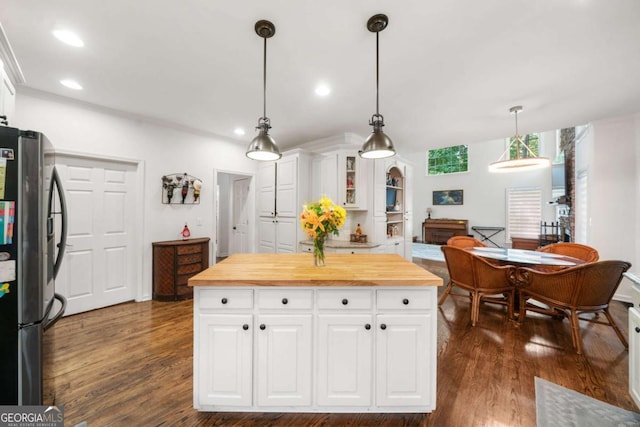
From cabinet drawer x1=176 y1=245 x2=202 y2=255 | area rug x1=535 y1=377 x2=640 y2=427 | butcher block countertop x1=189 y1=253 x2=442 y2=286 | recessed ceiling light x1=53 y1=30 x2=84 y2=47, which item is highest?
recessed ceiling light x1=53 y1=30 x2=84 y2=47

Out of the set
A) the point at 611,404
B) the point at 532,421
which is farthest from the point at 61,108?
the point at 611,404

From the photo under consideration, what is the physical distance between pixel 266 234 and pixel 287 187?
1.06m

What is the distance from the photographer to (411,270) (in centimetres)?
176

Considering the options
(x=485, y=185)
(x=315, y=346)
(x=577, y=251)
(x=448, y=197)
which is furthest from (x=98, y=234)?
(x=485, y=185)

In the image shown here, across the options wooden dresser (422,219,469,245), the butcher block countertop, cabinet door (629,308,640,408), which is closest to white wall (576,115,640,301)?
cabinet door (629,308,640,408)

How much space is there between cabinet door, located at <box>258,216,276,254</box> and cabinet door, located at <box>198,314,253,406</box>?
310 centimetres

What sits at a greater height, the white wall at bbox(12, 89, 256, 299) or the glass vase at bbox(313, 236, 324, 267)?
the white wall at bbox(12, 89, 256, 299)

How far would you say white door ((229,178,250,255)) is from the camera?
5.19m

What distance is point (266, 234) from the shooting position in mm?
4863

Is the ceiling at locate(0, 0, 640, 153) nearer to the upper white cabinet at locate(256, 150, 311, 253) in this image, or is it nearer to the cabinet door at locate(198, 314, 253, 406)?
the upper white cabinet at locate(256, 150, 311, 253)

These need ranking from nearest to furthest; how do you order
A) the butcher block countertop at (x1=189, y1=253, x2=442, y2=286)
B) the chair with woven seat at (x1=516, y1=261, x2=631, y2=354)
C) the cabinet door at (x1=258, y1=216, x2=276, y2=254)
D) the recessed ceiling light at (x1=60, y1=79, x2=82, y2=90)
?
the butcher block countertop at (x1=189, y1=253, x2=442, y2=286)
the chair with woven seat at (x1=516, y1=261, x2=631, y2=354)
the recessed ceiling light at (x1=60, y1=79, x2=82, y2=90)
the cabinet door at (x1=258, y1=216, x2=276, y2=254)

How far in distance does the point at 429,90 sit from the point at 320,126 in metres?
1.69

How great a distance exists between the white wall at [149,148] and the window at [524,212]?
8837 millimetres

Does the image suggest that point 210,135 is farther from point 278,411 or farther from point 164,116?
point 278,411
